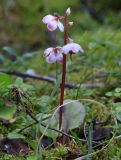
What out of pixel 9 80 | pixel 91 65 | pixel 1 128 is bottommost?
pixel 1 128

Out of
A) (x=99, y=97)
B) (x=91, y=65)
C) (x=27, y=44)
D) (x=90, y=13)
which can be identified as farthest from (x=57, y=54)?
(x=90, y=13)

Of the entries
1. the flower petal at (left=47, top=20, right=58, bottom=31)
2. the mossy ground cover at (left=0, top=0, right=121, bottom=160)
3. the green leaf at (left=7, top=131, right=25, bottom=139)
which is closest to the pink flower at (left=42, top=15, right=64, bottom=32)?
the flower petal at (left=47, top=20, right=58, bottom=31)

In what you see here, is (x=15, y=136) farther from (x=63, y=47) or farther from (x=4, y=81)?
(x=63, y=47)

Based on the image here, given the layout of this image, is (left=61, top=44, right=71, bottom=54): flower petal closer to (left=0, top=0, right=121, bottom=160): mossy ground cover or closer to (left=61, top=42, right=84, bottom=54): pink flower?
(left=61, top=42, right=84, bottom=54): pink flower

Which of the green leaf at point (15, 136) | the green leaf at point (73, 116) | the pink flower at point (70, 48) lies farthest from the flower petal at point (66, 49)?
the green leaf at point (15, 136)

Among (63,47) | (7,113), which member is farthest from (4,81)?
(63,47)

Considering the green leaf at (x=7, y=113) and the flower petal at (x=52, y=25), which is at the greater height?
the flower petal at (x=52, y=25)

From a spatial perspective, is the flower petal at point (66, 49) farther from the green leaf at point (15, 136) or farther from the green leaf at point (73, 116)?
the green leaf at point (15, 136)

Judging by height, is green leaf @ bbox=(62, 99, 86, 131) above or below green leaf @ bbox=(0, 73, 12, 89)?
below

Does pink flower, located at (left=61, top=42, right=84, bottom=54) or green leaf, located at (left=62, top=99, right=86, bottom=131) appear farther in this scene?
green leaf, located at (left=62, top=99, right=86, bottom=131)

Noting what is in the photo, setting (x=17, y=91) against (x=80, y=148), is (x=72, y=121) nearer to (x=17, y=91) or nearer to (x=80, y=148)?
(x=80, y=148)

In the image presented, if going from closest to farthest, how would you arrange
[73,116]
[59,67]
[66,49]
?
[66,49] < [73,116] < [59,67]
